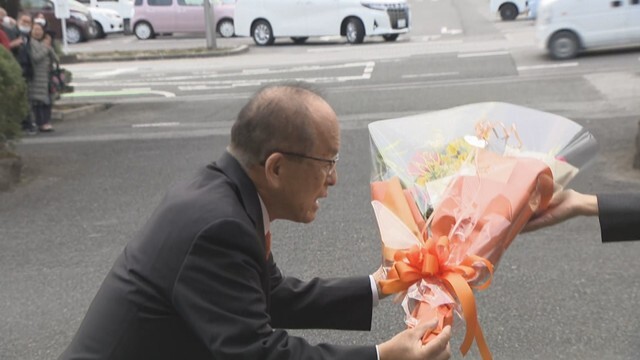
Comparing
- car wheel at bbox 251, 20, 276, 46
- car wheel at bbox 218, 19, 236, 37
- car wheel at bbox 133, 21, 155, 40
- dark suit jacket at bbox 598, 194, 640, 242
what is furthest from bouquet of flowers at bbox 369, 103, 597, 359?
car wheel at bbox 133, 21, 155, 40

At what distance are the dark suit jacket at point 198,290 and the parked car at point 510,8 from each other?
26.7 m

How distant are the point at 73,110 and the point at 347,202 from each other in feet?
25.9

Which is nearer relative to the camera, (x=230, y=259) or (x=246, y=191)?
(x=230, y=259)

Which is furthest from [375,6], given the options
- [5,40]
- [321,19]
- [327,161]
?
[327,161]

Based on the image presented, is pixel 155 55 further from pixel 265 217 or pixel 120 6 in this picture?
pixel 265 217

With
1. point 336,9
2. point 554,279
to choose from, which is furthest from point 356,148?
point 336,9

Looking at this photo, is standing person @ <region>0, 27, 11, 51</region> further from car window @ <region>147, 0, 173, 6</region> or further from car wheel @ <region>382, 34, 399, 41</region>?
car window @ <region>147, 0, 173, 6</region>

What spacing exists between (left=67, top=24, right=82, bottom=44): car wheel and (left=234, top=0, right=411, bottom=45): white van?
24.8ft

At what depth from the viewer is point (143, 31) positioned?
28.7 m

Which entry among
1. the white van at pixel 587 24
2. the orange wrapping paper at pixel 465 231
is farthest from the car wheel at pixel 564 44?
the orange wrapping paper at pixel 465 231

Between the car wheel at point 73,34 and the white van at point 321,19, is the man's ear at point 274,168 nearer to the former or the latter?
the white van at point 321,19

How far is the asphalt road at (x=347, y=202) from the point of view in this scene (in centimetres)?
442

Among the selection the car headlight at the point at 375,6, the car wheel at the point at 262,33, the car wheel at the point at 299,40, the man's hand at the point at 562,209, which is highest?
the car headlight at the point at 375,6

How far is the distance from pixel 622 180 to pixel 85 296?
Answer: 451 cm
